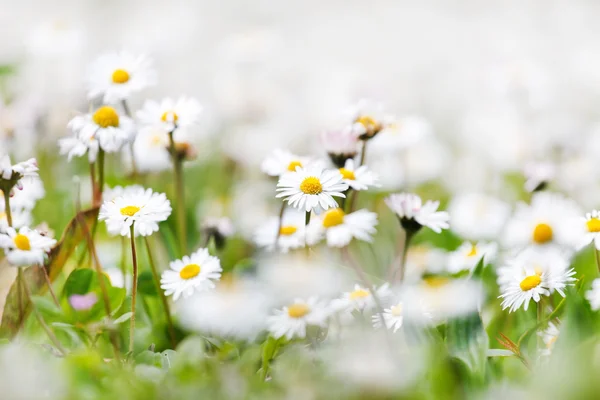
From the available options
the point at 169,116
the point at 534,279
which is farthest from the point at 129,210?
the point at 534,279

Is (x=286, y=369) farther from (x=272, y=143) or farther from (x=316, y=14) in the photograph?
(x=316, y=14)

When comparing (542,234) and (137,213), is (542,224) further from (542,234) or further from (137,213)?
(137,213)

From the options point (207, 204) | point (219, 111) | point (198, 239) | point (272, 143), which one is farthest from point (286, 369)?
point (219, 111)

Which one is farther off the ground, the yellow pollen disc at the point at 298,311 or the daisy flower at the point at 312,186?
the daisy flower at the point at 312,186

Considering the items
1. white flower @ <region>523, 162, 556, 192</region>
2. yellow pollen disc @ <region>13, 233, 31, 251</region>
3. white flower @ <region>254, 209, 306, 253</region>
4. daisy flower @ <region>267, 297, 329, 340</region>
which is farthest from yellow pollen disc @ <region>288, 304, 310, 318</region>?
white flower @ <region>523, 162, 556, 192</region>

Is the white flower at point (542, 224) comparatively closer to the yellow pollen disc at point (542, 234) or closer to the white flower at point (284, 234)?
the yellow pollen disc at point (542, 234)

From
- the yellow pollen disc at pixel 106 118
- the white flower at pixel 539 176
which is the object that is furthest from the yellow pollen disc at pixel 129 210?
the white flower at pixel 539 176
